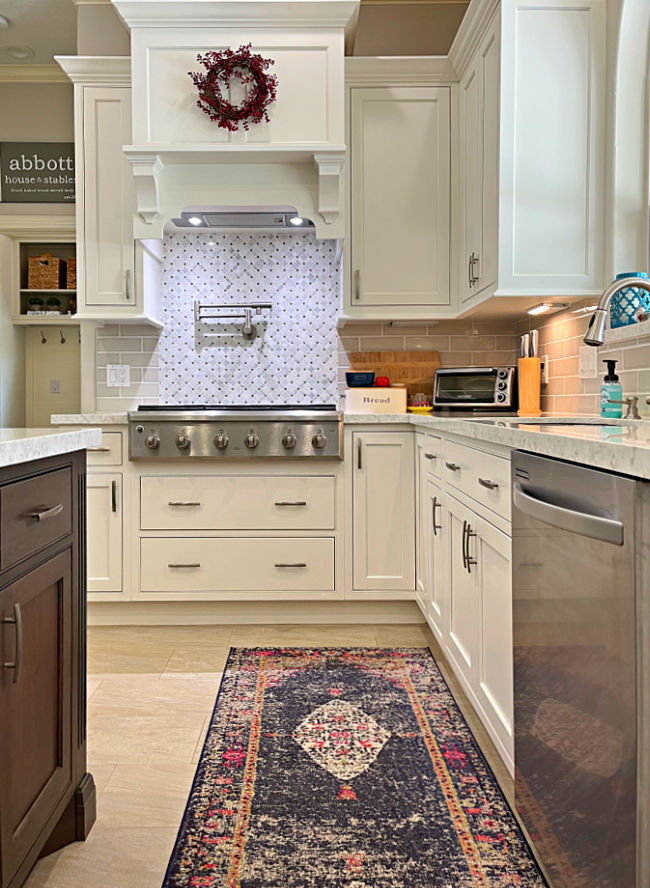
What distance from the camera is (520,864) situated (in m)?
1.50

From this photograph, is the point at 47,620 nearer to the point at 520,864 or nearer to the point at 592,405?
the point at 520,864

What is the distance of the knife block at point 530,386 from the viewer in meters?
3.17

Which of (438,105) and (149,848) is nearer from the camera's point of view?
(149,848)

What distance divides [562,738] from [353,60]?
10.6 feet

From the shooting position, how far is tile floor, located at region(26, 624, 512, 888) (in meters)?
1.53

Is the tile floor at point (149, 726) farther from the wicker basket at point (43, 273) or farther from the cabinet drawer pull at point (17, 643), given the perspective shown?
the wicker basket at point (43, 273)

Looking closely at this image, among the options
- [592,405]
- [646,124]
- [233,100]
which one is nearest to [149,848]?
[592,405]

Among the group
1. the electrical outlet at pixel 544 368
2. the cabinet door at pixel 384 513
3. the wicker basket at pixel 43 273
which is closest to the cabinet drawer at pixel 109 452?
the cabinet door at pixel 384 513

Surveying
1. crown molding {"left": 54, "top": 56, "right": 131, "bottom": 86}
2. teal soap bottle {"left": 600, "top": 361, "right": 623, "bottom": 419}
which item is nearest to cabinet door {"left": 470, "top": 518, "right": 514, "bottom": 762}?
teal soap bottle {"left": 600, "top": 361, "right": 623, "bottom": 419}

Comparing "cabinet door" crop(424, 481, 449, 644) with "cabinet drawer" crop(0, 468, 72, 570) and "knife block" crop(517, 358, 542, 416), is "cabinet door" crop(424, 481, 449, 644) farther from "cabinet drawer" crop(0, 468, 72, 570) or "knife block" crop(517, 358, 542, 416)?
"cabinet drawer" crop(0, 468, 72, 570)

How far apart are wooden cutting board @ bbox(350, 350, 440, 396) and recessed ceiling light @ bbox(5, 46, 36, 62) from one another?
311 centimetres

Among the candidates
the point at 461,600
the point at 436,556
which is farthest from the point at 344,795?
the point at 436,556

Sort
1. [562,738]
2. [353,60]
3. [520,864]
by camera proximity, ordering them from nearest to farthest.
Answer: [562,738], [520,864], [353,60]

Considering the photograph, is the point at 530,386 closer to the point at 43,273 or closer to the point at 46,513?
the point at 46,513
